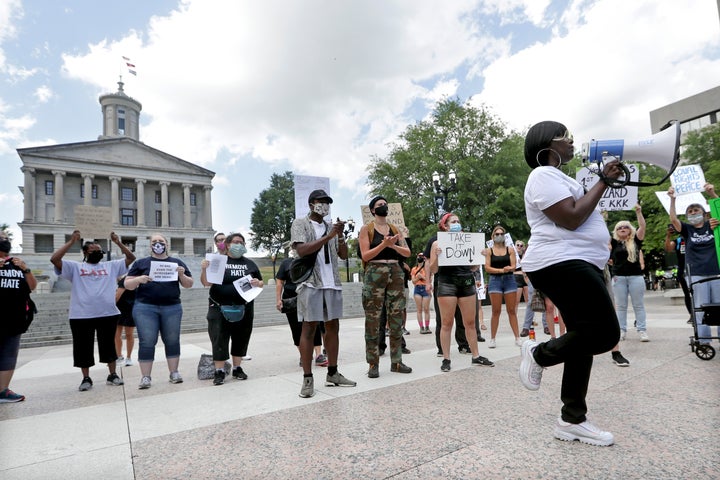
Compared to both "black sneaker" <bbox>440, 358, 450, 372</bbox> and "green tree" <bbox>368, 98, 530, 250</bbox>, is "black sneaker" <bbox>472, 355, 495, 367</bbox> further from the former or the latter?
"green tree" <bbox>368, 98, 530, 250</bbox>

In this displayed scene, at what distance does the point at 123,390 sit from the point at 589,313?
496cm

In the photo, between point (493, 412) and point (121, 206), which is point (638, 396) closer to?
point (493, 412)

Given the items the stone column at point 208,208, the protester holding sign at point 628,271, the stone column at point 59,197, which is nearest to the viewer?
the protester holding sign at point 628,271

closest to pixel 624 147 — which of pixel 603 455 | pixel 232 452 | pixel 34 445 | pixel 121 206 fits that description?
pixel 603 455

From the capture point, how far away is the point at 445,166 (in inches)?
1035

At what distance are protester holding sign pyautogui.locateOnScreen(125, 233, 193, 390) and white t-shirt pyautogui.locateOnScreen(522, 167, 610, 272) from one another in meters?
4.32

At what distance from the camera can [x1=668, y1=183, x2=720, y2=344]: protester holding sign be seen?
18.0ft

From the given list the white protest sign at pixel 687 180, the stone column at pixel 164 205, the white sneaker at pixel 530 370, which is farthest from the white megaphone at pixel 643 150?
the stone column at pixel 164 205

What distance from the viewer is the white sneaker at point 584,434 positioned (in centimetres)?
249

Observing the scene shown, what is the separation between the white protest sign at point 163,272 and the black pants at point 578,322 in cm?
433

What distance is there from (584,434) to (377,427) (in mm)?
1343

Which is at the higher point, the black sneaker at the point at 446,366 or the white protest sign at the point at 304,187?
the white protest sign at the point at 304,187

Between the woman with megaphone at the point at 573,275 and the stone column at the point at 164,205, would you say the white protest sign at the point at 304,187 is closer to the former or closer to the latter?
the woman with megaphone at the point at 573,275

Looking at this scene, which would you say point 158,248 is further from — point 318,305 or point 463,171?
point 463,171
